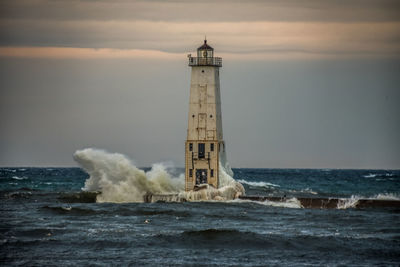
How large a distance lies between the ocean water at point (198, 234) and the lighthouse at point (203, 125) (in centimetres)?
180

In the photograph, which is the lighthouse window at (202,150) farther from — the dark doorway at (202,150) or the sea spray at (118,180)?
the sea spray at (118,180)

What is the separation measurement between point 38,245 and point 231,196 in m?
19.7

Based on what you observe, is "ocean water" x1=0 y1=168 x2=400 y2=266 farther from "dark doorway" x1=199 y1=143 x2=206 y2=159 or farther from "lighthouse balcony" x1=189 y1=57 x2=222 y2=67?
"lighthouse balcony" x1=189 y1=57 x2=222 y2=67

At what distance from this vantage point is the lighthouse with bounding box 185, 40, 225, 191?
50.9 m

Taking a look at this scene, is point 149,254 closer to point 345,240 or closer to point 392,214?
point 345,240

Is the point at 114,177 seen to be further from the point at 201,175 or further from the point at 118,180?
the point at 201,175

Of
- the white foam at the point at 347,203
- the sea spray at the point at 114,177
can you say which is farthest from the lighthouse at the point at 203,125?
the white foam at the point at 347,203

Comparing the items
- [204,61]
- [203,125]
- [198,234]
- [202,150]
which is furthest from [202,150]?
[198,234]

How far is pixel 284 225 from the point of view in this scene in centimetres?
4122

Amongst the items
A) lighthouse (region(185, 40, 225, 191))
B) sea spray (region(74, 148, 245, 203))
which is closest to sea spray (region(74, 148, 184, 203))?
sea spray (region(74, 148, 245, 203))

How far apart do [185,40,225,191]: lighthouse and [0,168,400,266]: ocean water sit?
1801 millimetres

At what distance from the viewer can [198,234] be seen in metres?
37.0

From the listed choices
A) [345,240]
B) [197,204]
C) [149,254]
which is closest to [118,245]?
[149,254]

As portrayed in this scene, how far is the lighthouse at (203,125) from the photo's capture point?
2004 inches
